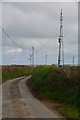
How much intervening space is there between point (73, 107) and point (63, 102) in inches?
85.8

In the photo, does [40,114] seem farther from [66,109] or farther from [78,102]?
[78,102]

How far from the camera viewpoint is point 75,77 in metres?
21.7

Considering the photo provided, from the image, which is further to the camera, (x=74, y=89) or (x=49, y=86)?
(x=49, y=86)

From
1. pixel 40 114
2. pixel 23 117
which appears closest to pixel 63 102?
pixel 40 114

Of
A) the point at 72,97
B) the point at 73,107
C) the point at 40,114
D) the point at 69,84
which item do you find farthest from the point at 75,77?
the point at 40,114

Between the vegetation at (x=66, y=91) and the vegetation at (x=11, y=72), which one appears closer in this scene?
the vegetation at (x=66, y=91)

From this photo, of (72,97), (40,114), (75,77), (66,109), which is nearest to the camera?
(40,114)

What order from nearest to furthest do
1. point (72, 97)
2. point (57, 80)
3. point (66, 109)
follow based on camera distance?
point (66, 109), point (72, 97), point (57, 80)

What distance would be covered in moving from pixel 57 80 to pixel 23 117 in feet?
34.0

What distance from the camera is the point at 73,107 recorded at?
17.6 metres

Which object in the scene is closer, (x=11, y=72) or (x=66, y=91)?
(x=66, y=91)

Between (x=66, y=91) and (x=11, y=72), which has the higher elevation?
(x=66, y=91)

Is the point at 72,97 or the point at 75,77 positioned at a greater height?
the point at 75,77

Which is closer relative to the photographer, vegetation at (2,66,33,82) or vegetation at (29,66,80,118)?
vegetation at (29,66,80,118)
